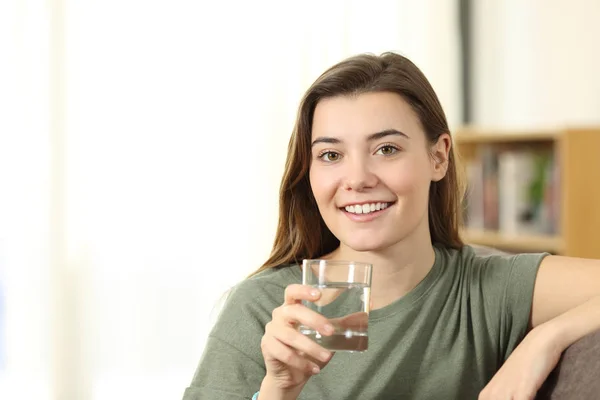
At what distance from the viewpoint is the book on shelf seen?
4051 mm

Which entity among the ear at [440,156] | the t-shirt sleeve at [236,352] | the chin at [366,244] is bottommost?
the t-shirt sleeve at [236,352]

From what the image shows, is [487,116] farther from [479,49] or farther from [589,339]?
[589,339]

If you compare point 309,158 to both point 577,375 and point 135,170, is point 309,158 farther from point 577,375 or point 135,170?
point 135,170

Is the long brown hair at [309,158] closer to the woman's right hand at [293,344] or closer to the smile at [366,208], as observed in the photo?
the smile at [366,208]

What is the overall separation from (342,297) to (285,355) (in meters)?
0.16

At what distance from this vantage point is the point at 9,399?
3.29m

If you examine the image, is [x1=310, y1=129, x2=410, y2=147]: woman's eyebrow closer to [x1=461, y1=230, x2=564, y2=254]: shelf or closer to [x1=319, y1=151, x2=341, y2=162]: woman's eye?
[x1=319, y1=151, x2=341, y2=162]: woman's eye


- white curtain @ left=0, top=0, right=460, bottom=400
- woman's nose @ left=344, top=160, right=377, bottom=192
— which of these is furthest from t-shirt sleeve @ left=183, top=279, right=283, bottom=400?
white curtain @ left=0, top=0, right=460, bottom=400

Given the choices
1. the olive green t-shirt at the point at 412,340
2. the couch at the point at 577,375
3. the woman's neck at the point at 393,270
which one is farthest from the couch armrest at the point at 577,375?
the woman's neck at the point at 393,270

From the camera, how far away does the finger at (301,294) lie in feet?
4.58

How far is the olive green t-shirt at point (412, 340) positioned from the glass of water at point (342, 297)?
1.38ft

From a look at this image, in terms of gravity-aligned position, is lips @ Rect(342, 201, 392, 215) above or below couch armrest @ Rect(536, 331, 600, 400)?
above

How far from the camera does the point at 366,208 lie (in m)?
1.79

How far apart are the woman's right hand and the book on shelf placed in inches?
100
